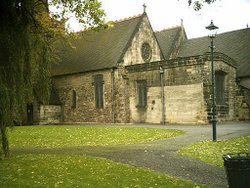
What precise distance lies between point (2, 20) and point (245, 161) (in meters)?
6.78

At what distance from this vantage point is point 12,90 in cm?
982

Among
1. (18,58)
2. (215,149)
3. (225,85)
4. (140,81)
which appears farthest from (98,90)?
(18,58)

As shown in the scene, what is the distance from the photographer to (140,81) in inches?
1228

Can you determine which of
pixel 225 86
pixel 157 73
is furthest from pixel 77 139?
pixel 225 86

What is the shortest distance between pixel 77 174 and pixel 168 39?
36.1 metres

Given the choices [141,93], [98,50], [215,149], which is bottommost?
[215,149]

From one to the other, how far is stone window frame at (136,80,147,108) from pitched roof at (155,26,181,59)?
11161 millimetres

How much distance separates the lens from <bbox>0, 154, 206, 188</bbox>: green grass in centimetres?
870

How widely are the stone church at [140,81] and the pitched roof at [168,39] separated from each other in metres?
3.30

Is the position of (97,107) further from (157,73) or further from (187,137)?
(187,137)

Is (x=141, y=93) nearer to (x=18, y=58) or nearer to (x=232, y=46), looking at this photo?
(x=232, y=46)

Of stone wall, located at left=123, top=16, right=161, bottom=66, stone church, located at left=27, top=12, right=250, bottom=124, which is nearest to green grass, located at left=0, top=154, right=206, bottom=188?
stone church, located at left=27, top=12, right=250, bottom=124

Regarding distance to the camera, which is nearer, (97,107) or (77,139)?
(77,139)

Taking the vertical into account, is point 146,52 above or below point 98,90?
above
